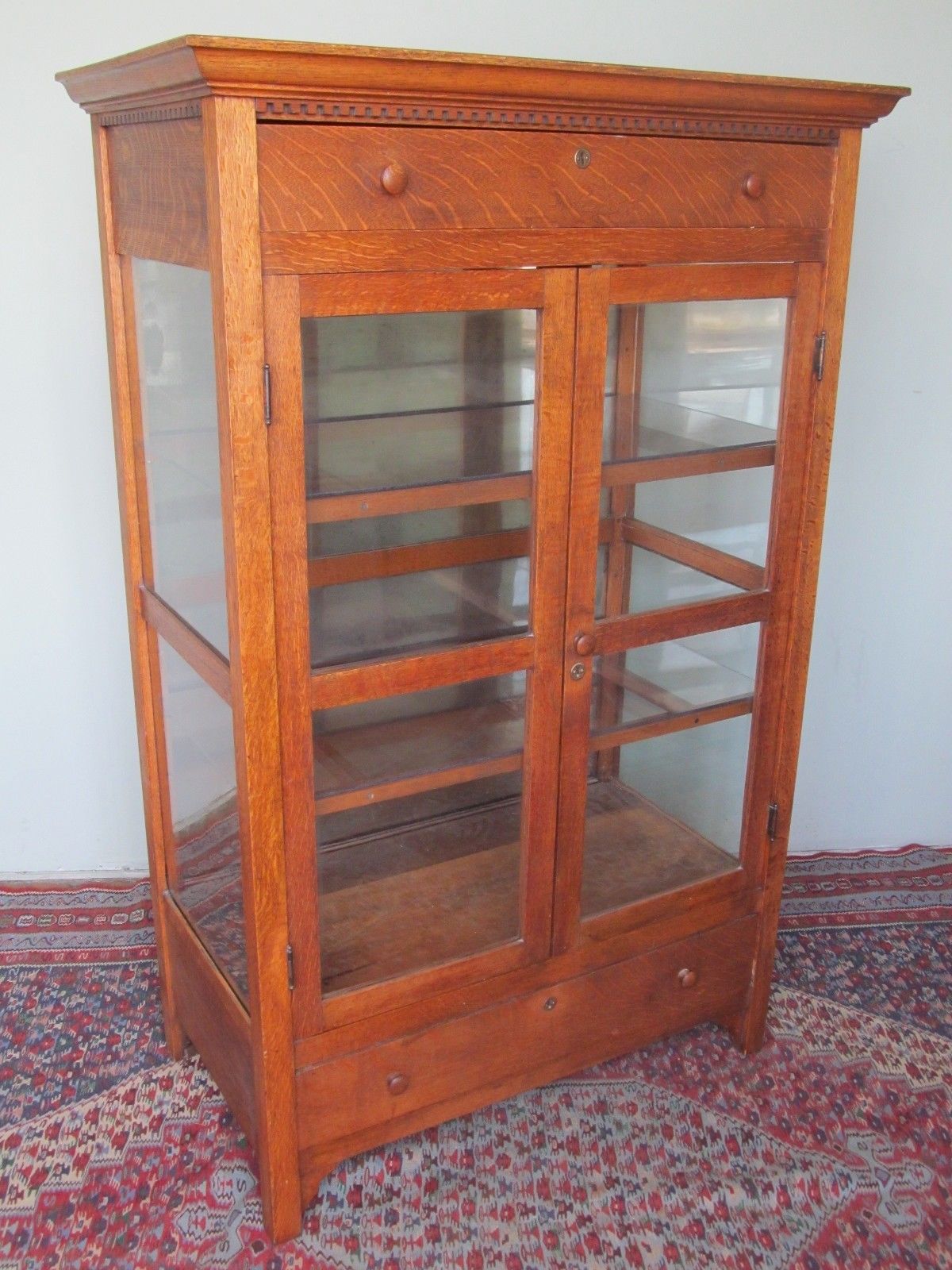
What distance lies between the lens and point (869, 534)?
2.49 m

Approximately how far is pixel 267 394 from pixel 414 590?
13.6 inches

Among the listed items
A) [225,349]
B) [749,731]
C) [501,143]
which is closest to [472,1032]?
[749,731]

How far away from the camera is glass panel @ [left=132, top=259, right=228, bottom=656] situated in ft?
4.71

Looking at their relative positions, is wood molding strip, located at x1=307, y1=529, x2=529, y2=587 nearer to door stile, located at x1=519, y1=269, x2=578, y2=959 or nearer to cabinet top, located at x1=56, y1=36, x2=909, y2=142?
door stile, located at x1=519, y1=269, x2=578, y2=959

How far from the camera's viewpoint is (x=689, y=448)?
1709mm

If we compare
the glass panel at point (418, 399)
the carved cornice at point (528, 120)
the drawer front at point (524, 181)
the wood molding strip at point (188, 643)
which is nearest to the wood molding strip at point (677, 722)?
the glass panel at point (418, 399)

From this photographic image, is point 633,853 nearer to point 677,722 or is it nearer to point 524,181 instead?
point 677,722

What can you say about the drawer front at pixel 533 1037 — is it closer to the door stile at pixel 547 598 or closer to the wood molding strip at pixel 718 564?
the door stile at pixel 547 598

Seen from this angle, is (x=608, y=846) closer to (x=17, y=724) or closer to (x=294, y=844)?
(x=294, y=844)

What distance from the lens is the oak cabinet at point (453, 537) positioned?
134cm

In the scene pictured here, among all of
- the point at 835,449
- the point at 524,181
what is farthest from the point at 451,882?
the point at 835,449

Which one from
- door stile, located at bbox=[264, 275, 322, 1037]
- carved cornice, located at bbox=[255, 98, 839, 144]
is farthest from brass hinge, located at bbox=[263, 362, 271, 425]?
carved cornice, located at bbox=[255, 98, 839, 144]

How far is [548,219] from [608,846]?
0.87 metres

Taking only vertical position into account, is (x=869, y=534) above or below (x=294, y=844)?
above
